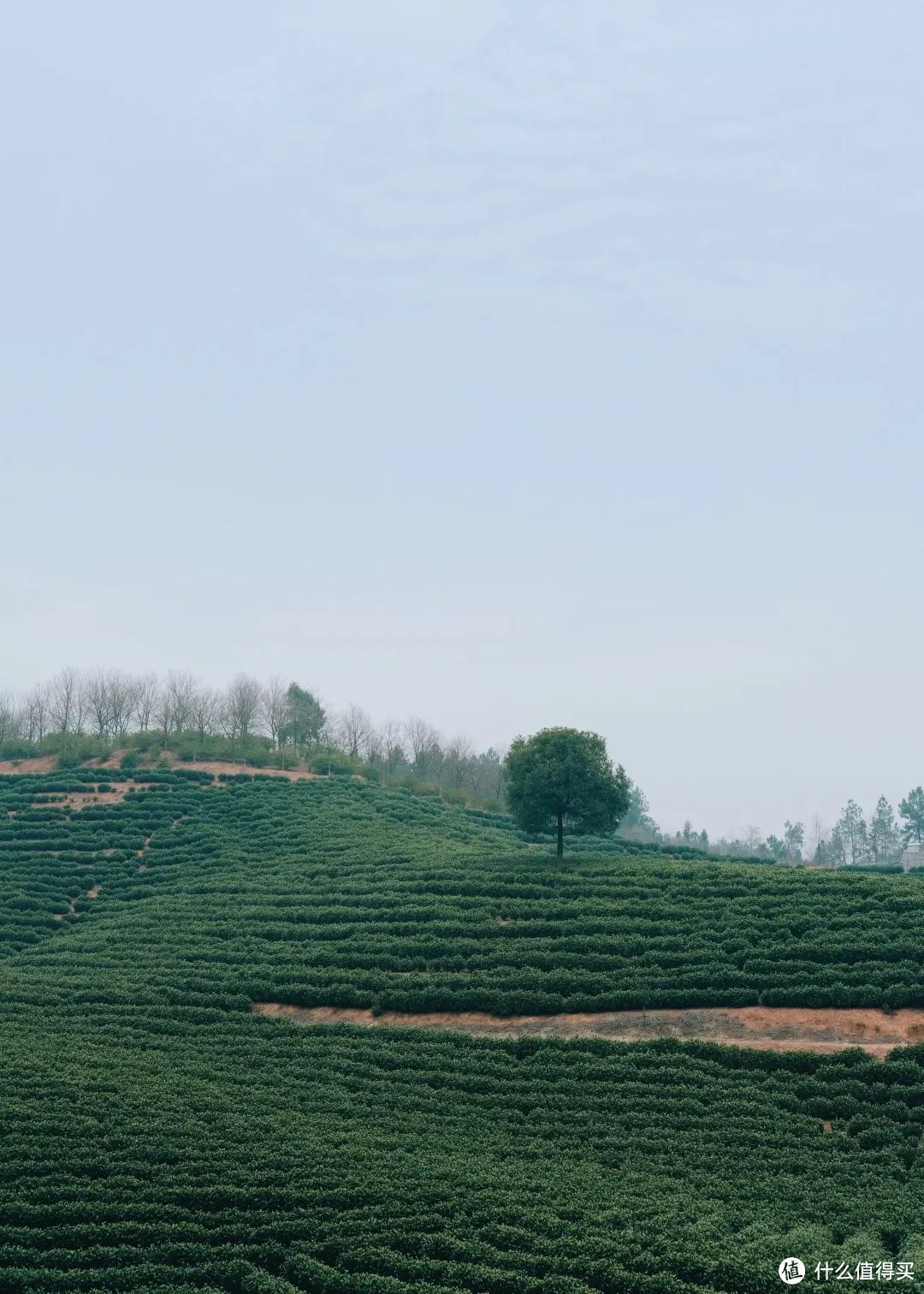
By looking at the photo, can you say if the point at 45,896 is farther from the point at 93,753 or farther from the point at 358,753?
the point at 358,753

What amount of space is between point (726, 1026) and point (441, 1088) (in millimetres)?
8677

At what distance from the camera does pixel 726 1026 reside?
30.7 metres

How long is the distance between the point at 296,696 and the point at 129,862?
47463 millimetres

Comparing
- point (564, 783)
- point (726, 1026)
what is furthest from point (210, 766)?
point (726, 1026)

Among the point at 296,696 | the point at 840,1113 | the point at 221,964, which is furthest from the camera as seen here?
the point at 296,696

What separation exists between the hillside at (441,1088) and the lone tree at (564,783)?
2193 mm

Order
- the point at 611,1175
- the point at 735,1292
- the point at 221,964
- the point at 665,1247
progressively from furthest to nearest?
the point at 221,964 < the point at 611,1175 < the point at 665,1247 < the point at 735,1292

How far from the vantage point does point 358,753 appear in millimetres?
107750

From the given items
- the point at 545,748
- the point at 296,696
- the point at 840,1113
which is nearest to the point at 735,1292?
the point at 840,1113

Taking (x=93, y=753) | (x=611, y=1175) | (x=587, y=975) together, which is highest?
(x=93, y=753)

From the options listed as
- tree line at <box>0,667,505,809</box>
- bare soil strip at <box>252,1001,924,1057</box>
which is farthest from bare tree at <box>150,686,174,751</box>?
bare soil strip at <box>252,1001,924,1057</box>

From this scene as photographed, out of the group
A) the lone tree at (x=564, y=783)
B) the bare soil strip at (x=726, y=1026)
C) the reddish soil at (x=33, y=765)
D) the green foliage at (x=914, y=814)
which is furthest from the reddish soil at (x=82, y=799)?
the green foliage at (x=914, y=814)

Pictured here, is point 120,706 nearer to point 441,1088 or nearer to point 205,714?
point 205,714

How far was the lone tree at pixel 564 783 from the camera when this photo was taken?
4950 cm
